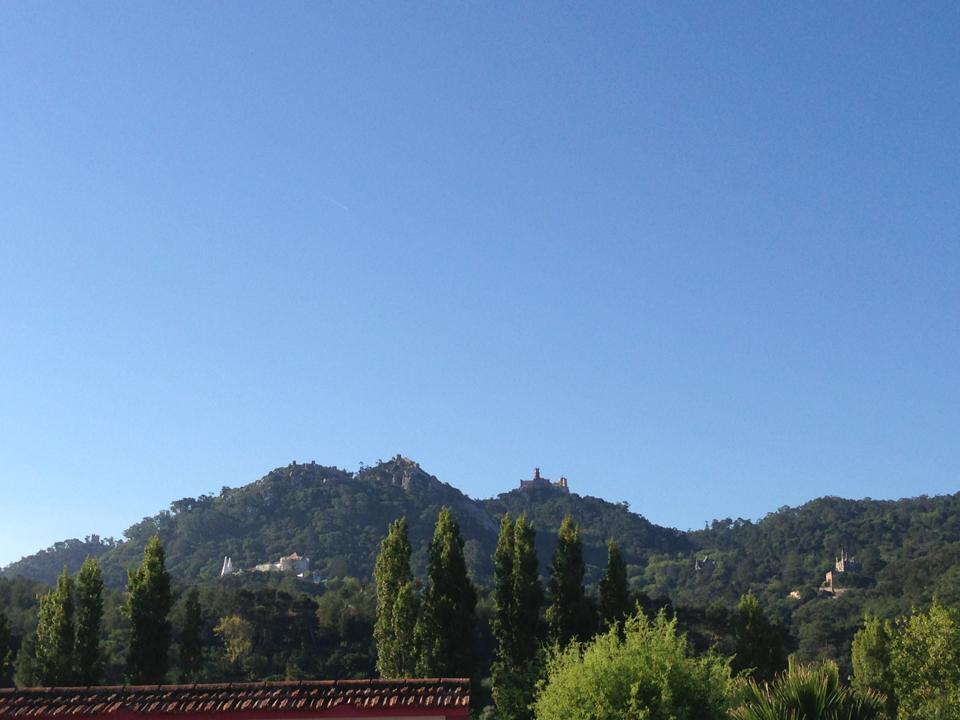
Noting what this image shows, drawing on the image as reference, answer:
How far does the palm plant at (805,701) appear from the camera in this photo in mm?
20830

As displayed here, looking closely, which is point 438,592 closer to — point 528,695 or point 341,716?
point 528,695

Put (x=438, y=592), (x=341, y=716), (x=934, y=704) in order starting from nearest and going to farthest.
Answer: (x=341, y=716), (x=934, y=704), (x=438, y=592)

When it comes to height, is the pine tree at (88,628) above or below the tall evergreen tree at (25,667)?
above

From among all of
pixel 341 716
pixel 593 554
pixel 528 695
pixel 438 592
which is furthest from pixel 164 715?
pixel 593 554

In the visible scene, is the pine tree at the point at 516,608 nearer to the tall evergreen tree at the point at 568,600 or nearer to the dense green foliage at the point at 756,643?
the tall evergreen tree at the point at 568,600

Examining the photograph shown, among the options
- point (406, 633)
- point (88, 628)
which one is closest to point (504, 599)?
point (406, 633)

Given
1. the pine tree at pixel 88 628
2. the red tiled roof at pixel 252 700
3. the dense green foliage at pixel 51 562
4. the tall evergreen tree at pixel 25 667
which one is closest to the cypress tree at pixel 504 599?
the pine tree at pixel 88 628

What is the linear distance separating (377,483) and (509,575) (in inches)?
5653

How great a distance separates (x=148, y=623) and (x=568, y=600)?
1591 centimetres

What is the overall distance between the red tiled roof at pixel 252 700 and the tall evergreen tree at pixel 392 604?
807 inches

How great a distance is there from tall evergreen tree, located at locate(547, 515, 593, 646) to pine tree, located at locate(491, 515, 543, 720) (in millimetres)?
769

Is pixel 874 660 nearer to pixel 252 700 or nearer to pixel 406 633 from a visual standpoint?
pixel 406 633

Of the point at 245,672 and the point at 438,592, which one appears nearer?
the point at 438,592

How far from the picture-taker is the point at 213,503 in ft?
596
